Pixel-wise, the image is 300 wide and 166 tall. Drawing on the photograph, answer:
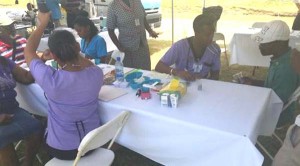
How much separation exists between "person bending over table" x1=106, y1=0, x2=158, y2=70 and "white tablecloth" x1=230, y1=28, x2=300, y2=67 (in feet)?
6.38

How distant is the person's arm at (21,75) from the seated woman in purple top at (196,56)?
1.14 metres

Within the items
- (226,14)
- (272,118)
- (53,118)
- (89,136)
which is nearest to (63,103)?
(53,118)

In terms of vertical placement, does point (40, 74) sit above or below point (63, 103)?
above

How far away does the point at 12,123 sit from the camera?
2.25 meters

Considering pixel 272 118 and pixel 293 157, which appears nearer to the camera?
pixel 293 157

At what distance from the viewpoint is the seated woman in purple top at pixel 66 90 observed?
1790 millimetres

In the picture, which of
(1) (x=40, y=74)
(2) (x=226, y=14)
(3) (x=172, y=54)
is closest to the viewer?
(1) (x=40, y=74)

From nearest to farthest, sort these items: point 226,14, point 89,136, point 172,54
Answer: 1. point 89,136
2. point 172,54
3. point 226,14

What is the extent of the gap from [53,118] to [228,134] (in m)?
1.16

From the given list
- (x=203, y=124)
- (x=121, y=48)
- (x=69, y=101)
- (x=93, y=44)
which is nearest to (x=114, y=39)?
(x=121, y=48)

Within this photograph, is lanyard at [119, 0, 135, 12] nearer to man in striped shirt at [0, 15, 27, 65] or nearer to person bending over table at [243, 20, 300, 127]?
man in striped shirt at [0, 15, 27, 65]

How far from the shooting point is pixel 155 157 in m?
1.95

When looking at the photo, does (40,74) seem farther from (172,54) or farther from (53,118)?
(172,54)

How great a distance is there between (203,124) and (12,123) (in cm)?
151
